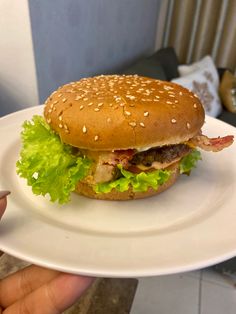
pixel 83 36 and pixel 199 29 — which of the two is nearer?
pixel 83 36

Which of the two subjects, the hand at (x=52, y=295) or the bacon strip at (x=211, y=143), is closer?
the hand at (x=52, y=295)

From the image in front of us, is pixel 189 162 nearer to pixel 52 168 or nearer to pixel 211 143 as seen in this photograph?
pixel 211 143

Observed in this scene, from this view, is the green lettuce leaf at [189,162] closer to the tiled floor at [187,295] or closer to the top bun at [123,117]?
the top bun at [123,117]

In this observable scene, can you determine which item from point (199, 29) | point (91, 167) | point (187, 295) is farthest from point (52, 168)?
point (199, 29)

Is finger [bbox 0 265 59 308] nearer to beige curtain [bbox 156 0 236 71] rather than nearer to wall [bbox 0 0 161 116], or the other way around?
wall [bbox 0 0 161 116]

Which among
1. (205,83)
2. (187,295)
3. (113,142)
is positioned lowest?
(187,295)

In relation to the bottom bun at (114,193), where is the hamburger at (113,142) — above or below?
above

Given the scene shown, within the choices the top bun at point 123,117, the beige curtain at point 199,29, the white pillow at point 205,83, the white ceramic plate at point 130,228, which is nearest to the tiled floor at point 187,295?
the white ceramic plate at point 130,228

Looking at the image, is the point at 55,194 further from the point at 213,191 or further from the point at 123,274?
the point at 213,191

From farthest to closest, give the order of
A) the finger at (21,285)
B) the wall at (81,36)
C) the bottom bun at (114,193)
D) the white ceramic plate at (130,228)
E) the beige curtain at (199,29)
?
1. the beige curtain at (199,29)
2. the wall at (81,36)
3. the bottom bun at (114,193)
4. the finger at (21,285)
5. the white ceramic plate at (130,228)
